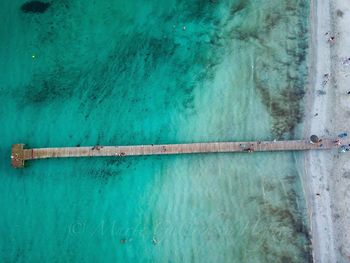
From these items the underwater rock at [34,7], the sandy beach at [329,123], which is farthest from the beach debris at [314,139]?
the underwater rock at [34,7]

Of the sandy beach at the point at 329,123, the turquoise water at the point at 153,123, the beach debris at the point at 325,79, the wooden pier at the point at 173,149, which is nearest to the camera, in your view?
the sandy beach at the point at 329,123

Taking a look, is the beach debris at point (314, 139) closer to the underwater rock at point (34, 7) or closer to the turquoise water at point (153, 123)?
the turquoise water at point (153, 123)

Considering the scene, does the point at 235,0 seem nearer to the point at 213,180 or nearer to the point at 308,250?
the point at 213,180

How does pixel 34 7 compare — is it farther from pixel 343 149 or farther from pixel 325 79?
pixel 343 149

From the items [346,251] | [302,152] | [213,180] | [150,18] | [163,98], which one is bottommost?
[346,251]

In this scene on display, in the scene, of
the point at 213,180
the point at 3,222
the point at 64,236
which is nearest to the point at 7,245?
the point at 3,222

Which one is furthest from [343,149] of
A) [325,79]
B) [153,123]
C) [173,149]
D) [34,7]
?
[34,7]
